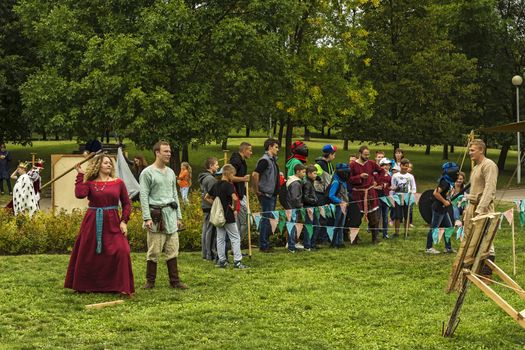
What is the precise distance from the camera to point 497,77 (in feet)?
136

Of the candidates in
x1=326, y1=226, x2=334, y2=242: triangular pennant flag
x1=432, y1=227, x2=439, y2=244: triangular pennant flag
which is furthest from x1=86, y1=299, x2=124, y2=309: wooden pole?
x1=432, y1=227, x2=439, y2=244: triangular pennant flag

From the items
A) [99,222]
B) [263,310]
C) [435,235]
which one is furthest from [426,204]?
[99,222]

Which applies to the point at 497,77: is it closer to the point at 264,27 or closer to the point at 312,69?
the point at 312,69

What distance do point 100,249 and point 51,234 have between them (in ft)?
13.6

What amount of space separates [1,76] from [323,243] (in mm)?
21155

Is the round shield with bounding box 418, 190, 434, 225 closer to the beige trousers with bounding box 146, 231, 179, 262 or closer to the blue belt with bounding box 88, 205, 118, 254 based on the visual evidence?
the beige trousers with bounding box 146, 231, 179, 262

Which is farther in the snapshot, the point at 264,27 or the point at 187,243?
the point at 264,27

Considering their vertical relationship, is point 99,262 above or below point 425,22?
below

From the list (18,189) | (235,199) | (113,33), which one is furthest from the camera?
(113,33)

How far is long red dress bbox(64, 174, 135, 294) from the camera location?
30.3 feet

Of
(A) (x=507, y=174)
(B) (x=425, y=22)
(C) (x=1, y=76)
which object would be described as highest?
(B) (x=425, y=22)

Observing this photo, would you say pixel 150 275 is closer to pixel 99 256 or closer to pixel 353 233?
pixel 99 256

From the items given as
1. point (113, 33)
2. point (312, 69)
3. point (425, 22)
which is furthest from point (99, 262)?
point (425, 22)

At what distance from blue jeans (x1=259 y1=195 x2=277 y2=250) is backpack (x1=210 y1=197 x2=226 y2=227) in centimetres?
189
